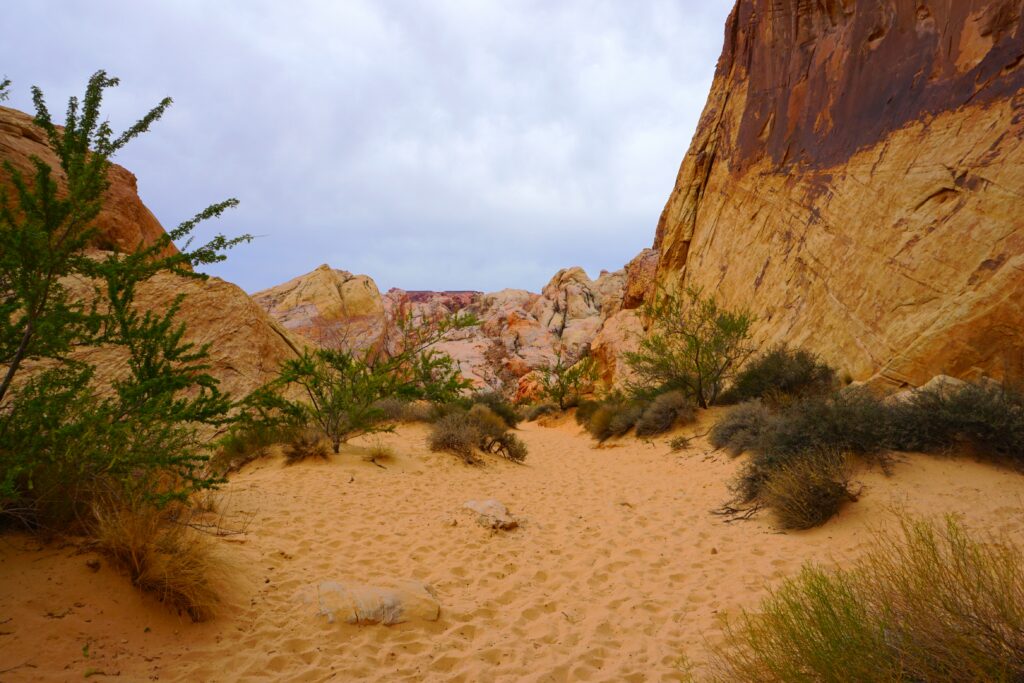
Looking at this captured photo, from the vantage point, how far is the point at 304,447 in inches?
332

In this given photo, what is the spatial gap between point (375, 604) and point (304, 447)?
5.42 meters

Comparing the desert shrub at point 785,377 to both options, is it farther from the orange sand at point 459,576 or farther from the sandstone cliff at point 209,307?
the sandstone cliff at point 209,307

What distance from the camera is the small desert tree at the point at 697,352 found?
12.8 metres

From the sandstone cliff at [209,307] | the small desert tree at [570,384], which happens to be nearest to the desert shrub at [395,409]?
the sandstone cliff at [209,307]

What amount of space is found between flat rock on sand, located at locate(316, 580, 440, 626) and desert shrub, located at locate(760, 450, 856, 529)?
12.2ft

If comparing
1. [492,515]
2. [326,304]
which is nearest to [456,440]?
[492,515]

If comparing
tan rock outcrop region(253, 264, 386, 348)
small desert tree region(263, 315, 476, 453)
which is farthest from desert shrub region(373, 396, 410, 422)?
tan rock outcrop region(253, 264, 386, 348)

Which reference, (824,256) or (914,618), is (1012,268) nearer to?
(824,256)

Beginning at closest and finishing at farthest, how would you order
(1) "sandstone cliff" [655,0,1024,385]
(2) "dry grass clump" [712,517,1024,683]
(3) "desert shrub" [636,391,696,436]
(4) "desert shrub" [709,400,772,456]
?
1. (2) "dry grass clump" [712,517,1024,683]
2. (4) "desert shrub" [709,400,772,456]
3. (1) "sandstone cliff" [655,0,1024,385]
4. (3) "desert shrub" [636,391,696,436]

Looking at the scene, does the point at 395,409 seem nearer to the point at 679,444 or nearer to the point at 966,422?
the point at 679,444

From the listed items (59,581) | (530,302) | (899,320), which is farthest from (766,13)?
(530,302)

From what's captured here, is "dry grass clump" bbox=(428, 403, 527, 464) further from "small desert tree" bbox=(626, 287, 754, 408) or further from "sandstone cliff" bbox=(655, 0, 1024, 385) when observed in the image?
"sandstone cliff" bbox=(655, 0, 1024, 385)

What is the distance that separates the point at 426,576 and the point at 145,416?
8.54 ft

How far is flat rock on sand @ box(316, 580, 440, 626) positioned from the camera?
11.6 ft
